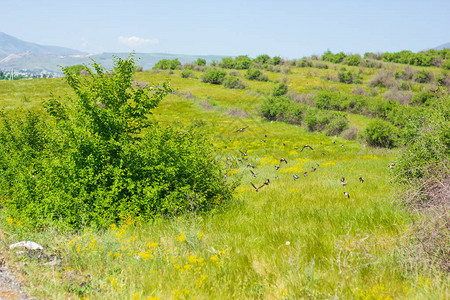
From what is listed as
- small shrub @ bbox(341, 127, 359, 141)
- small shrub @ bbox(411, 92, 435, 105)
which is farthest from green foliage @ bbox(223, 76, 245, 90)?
small shrub @ bbox(341, 127, 359, 141)

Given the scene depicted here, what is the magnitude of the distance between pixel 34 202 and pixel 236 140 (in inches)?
903

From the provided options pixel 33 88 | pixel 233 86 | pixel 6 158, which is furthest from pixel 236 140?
pixel 33 88

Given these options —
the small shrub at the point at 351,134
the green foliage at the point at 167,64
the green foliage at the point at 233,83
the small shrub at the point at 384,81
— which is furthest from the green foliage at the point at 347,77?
the green foliage at the point at 167,64

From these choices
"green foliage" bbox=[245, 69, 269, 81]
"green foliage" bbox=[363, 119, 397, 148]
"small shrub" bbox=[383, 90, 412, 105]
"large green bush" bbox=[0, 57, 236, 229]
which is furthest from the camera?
"green foliage" bbox=[245, 69, 269, 81]

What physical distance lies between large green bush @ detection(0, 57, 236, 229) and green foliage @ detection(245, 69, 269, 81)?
2796 inches

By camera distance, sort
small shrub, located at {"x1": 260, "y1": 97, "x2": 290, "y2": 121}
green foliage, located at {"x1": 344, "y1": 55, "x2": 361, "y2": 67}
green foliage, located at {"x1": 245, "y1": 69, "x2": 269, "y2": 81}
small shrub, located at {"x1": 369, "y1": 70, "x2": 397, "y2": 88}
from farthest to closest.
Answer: green foliage, located at {"x1": 344, "y1": 55, "x2": 361, "y2": 67} → green foliage, located at {"x1": 245, "y1": 69, "x2": 269, "y2": 81} → small shrub, located at {"x1": 369, "y1": 70, "x2": 397, "y2": 88} → small shrub, located at {"x1": 260, "y1": 97, "x2": 290, "y2": 121}

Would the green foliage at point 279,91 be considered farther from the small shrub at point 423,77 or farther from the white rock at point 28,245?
the white rock at point 28,245

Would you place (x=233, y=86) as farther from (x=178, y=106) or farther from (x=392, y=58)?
(x=392, y=58)

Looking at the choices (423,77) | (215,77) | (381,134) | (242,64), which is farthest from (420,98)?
(242,64)

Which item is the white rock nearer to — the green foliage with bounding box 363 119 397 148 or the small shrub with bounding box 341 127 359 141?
the green foliage with bounding box 363 119 397 148

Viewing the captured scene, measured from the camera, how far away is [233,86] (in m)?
69.5

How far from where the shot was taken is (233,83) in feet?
230

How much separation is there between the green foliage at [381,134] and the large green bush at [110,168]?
22.0 metres

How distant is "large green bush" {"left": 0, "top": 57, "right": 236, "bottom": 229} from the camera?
18.7 ft
